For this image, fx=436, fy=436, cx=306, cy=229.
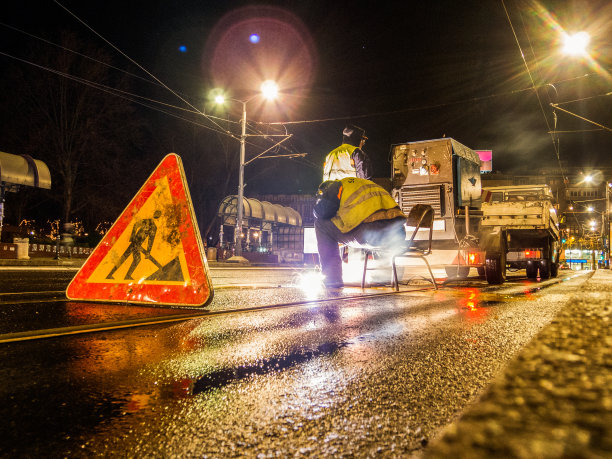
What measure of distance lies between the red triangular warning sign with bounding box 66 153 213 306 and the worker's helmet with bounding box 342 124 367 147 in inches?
188

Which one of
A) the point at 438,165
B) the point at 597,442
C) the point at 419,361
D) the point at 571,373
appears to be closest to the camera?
the point at 597,442

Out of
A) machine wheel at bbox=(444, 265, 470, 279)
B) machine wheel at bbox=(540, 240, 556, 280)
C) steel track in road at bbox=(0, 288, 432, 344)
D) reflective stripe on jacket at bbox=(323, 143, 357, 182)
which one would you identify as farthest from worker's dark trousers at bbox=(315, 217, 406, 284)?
machine wheel at bbox=(540, 240, 556, 280)

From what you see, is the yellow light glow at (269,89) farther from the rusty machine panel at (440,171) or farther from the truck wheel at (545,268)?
the truck wheel at (545,268)

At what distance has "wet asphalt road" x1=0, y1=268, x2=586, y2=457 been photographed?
3.49ft

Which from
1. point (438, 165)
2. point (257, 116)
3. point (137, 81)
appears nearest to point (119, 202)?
point (137, 81)

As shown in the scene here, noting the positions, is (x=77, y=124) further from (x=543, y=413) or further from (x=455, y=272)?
(x=543, y=413)

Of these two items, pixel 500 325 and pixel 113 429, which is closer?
pixel 113 429

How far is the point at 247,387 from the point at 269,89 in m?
23.9

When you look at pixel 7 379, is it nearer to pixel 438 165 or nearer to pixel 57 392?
pixel 57 392

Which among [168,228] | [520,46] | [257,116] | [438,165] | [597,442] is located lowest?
[597,442]

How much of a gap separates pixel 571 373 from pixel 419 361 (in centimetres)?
149

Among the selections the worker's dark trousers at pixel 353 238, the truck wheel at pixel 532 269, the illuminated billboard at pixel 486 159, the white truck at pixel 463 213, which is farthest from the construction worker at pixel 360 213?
the illuminated billboard at pixel 486 159

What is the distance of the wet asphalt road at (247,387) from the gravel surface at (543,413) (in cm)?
56

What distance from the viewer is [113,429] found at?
3.78ft
